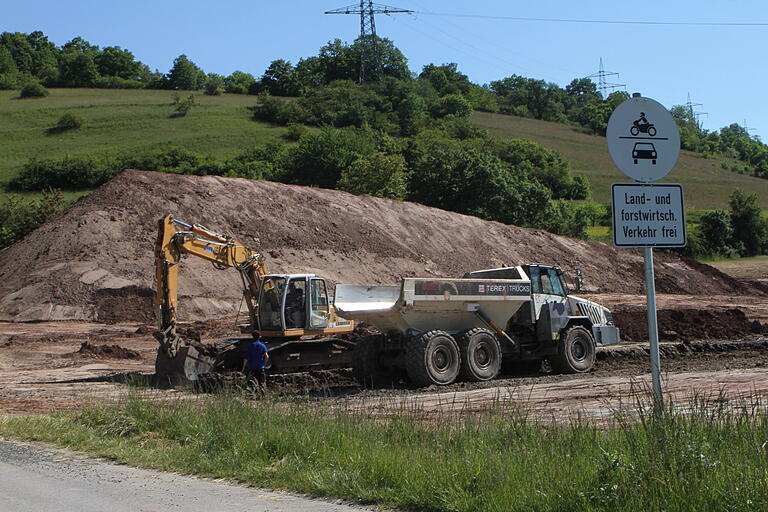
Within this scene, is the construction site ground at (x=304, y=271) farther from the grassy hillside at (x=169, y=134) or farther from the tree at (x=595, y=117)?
the tree at (x=595, y=117)

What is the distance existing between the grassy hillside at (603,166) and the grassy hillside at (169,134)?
144 mm

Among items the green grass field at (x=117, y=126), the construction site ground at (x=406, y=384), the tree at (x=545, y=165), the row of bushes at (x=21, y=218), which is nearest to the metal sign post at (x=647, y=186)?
the construction site ground at (x=406, y=384)

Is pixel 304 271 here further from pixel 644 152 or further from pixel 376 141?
pixel 376 141

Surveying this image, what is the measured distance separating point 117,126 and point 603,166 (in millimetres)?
59240

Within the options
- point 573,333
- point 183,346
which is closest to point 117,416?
point 183,346

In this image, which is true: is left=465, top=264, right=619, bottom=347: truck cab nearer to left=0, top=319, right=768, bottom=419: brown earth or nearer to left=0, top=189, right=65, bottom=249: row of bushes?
left=0, top=319, right=768, bottom=419: brown earth

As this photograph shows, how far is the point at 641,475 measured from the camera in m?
6.34

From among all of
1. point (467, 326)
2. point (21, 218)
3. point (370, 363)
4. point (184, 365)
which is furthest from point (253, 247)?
point (467, 326)

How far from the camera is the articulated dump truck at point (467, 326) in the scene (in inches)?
661

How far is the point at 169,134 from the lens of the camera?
90438mm

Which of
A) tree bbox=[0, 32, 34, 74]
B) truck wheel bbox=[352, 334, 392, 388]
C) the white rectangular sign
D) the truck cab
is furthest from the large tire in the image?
tree bbox=[0, 32, 34, 74]

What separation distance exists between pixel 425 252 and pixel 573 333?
22.3 meters

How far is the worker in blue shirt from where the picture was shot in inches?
678

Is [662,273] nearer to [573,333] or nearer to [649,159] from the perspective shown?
[573,333]
